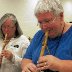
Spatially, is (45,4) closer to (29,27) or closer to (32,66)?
(32,66)

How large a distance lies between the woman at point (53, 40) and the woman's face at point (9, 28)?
668 millimetres

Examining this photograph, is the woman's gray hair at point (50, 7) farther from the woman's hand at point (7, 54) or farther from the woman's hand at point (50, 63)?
the woman's hand at point (7, 54)

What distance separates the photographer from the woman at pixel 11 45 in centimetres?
196

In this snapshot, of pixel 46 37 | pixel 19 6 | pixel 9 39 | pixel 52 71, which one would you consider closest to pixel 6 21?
pixel 9 39

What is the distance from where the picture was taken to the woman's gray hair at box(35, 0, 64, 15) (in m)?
1.35

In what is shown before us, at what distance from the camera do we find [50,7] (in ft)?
4.43

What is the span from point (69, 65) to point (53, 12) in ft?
1.21

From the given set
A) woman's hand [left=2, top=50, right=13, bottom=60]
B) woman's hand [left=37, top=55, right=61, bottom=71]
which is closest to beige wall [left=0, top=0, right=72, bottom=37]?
woman's hand [left=2, top=50, right=13, bottom=60]

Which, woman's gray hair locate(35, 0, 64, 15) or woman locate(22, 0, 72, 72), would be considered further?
woman's gray hair locate(35, 0, 64, 15)

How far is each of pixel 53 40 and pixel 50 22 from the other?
162mm

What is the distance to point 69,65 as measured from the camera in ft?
4.01

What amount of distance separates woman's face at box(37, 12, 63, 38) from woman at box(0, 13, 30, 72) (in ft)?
2.22

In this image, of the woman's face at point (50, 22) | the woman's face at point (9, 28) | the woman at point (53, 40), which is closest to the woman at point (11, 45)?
the woman's face at point (9, 28)

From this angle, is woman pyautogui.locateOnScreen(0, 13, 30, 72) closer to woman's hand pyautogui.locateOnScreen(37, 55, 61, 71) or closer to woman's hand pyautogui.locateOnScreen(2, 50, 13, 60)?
woman's hand pyautogui.locateOnScreen(2, 50, 13, 60)
